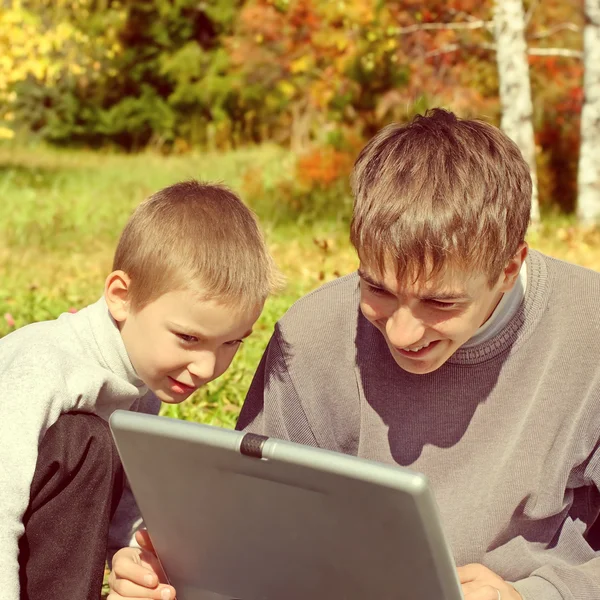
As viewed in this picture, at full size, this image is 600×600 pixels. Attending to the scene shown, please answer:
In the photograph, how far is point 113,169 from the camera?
1451cm

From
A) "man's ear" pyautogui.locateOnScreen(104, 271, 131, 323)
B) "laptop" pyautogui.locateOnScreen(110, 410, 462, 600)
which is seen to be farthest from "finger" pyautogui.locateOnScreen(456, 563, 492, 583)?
"man's ear" pyautogui.locateOnScreen(104, 271, 131, 323)

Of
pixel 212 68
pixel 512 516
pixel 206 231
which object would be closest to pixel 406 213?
pixel 206 231

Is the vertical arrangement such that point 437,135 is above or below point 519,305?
above

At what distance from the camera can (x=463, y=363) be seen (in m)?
2.21

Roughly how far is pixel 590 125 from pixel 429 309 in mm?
7014

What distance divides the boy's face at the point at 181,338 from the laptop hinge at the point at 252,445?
2.22 feet

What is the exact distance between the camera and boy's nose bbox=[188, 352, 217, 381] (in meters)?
2.31

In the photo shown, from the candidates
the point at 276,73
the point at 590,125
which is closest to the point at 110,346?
the point at 590,125

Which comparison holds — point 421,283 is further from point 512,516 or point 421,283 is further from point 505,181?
point 512,516

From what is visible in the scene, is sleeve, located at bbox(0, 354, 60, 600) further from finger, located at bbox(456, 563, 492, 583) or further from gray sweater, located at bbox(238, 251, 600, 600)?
finger, located at bbox(456, 563, 492, 583)

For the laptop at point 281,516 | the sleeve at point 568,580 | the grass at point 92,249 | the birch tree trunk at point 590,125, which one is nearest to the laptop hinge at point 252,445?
the laptop at point 281,516

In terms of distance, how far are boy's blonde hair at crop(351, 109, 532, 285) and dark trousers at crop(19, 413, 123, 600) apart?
2.35 ft

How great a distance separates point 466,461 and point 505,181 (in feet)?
2.06

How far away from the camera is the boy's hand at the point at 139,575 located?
210 centimetres
